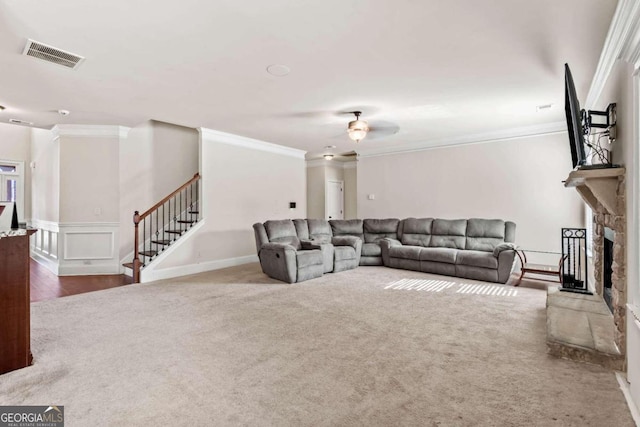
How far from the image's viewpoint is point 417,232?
6.32 metres

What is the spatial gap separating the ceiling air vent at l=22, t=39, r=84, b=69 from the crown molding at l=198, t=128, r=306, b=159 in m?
2.70

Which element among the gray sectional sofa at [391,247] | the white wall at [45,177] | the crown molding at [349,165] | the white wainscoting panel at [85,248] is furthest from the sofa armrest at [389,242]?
the white wall at [45,177]

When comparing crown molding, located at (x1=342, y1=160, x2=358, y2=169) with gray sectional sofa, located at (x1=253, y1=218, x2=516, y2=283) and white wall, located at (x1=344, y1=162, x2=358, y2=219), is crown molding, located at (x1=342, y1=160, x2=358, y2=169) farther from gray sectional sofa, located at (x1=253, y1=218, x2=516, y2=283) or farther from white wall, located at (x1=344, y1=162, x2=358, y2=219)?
gray sectional sofa, located at (x1=253, y1=218, x2=516, y2=283)

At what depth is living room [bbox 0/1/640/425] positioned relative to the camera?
7.88 ft

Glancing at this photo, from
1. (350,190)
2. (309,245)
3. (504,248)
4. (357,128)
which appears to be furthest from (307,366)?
(350,190)

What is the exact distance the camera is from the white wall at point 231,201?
557 cm

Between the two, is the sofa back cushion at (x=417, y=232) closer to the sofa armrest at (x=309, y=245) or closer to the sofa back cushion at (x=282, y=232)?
the sofa armrest at (x=309, y=245)

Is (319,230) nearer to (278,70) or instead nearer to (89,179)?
(278,70)

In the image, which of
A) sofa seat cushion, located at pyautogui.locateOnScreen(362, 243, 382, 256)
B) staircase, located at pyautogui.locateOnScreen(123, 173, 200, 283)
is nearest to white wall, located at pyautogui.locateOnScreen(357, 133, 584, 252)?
sofa seat cushion, located at pyautogui.locateOnScreen(362, 243, 382, 256)

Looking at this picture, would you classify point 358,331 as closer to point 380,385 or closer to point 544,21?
point 380,385

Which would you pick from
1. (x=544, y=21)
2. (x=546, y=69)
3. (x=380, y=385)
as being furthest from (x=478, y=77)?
(x=380, y=385)

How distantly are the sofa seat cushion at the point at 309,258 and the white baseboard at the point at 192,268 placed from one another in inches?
76.4

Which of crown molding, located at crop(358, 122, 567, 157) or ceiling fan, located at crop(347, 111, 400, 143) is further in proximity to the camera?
crown molding, located at crop(358, 122, 567, 157)

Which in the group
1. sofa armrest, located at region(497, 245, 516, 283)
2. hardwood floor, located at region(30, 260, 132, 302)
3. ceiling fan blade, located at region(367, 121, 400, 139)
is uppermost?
ceiling fan blade, located at region(367, 121, 400, 139)
